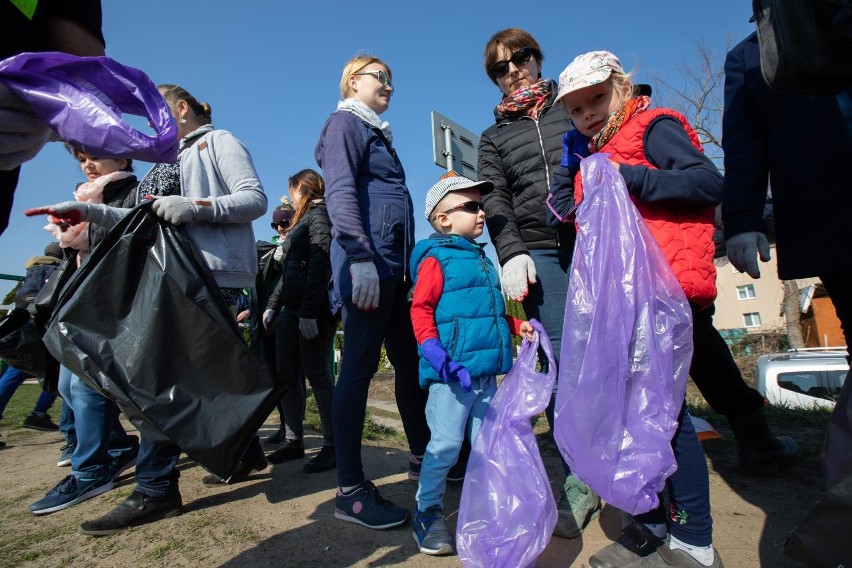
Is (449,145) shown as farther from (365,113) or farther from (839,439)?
(839,439)

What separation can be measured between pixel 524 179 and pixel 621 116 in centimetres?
69

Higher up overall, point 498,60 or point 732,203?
point 498,60

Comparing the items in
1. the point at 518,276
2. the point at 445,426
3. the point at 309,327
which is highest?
the point at 518,276

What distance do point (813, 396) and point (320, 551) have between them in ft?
25.5

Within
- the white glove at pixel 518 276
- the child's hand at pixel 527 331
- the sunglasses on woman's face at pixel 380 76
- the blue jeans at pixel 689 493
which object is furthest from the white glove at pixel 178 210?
the blue jeans at pixel 689 493

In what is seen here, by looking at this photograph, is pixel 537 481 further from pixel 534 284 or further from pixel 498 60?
pixel 498 60

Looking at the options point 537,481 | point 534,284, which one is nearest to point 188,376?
point 537,481

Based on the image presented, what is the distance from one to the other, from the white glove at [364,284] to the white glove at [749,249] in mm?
1388

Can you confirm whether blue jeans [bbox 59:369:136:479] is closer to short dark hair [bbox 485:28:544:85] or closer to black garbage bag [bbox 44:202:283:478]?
black garbage bag [bbox 44:202:283:478]

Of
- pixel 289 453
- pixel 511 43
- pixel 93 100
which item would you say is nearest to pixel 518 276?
pixel 511 43

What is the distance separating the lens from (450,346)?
2254 millimetres

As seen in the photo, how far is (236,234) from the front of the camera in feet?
8.39

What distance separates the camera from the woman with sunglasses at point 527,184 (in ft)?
7.82

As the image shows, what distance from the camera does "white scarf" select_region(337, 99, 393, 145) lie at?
2.63m
